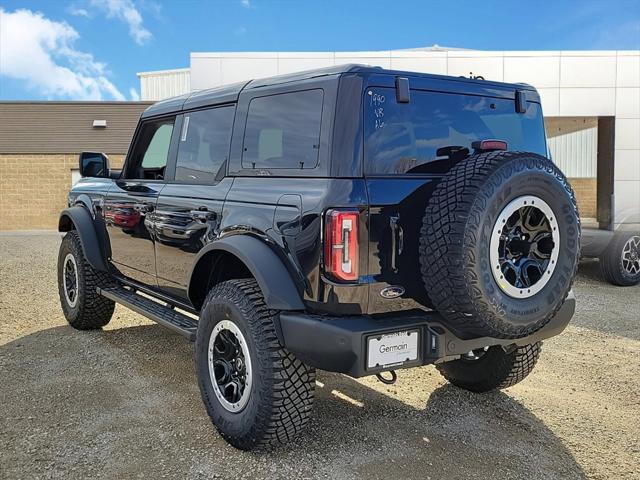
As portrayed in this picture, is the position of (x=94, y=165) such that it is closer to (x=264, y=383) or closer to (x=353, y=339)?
(x=264, y=383)

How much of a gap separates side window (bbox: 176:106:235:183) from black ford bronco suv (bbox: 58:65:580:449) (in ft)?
0.10

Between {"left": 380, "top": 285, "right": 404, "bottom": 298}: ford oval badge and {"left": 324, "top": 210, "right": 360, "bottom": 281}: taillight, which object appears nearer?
{"left": 324, "top": 210, "right": 360, "bottom": 281}: taillight

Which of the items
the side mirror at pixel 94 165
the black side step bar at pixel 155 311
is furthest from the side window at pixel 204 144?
the side mirror at pixel 94 165

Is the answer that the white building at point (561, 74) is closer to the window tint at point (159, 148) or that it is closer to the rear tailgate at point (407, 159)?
the window tint at point (159, 148)

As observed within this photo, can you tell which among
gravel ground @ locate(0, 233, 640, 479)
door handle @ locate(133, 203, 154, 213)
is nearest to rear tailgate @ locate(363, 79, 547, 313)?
gravel ground @ locate(0, 233, 640, 479)

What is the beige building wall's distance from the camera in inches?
742

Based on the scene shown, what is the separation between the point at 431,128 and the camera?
3234 mm

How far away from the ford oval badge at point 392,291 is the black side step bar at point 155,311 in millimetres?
1385

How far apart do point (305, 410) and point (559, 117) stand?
463 inches

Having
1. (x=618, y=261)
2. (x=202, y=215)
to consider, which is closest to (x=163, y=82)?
(x=618, y=261)

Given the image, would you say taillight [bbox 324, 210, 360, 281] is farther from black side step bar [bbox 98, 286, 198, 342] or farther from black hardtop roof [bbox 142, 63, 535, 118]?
black side step bar [bbox 98, 286, 198, 342]

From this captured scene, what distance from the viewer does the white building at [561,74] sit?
12742mm

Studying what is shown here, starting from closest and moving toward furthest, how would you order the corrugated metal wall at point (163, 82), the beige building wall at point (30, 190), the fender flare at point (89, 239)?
the fender flare at point (89, 239) < the beige building wall at point (30, 190) < the corrugated metal wall at point (163, 82)

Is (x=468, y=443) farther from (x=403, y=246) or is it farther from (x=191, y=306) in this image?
(x=191, y=306)
